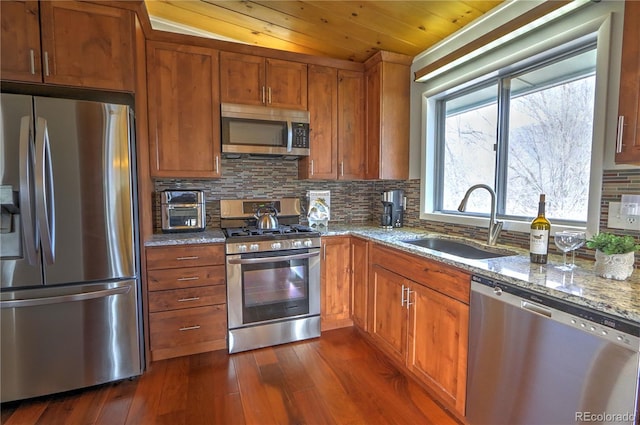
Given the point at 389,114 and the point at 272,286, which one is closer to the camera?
the point at 272,286

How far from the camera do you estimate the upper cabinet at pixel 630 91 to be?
1168 millimetres

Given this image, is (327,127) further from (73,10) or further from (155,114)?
(73,10)

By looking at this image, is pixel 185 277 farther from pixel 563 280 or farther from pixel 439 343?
pixel 563 280

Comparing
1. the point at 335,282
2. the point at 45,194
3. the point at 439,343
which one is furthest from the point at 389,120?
the point at 45,194

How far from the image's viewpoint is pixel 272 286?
95.0 inches

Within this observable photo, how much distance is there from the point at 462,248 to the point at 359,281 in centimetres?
87

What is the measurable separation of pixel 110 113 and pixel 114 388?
171cm

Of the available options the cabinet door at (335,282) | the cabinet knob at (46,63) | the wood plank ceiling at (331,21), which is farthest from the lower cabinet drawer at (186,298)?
the wood plank ceiling at (331,21)

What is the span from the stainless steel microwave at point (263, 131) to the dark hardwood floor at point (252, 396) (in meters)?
1.64

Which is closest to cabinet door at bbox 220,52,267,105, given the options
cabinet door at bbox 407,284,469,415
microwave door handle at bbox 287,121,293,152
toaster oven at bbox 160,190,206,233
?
microwave door handle at bbox 287,121,293,152

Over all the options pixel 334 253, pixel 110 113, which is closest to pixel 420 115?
pixel 334 253

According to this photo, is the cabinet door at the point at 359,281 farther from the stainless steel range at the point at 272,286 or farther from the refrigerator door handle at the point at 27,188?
the refrigerator door handle at the point at 27,188

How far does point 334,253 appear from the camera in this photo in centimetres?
264

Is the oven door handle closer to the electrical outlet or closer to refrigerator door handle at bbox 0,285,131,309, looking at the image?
refrigerator door handle at bbox 0,285,131,309
